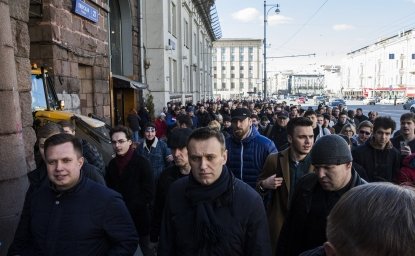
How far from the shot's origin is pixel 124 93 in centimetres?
1659

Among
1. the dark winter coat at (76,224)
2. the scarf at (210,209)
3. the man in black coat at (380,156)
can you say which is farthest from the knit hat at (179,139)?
the man in black coat at (380,156)

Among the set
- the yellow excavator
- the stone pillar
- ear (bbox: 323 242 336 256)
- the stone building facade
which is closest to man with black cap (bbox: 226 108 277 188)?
the stone pillar

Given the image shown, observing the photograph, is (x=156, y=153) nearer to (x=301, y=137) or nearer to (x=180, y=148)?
(x=180, y=148)

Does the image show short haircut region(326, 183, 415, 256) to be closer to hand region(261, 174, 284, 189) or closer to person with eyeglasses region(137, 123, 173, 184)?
hand region(261, 174, 284, 189)

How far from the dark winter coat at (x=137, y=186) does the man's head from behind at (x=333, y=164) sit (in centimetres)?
229

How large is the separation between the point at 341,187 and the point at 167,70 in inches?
735

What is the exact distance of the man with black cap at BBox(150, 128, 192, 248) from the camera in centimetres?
365

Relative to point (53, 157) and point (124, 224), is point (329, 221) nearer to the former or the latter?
point (124, 224)

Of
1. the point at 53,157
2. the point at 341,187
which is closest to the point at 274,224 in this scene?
the point at 341,187

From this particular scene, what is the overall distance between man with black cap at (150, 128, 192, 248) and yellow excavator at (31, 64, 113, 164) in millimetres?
3462

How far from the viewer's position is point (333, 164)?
8.35 ft

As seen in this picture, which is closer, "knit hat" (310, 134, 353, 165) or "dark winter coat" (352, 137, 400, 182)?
"knit hat" (310, 134, 353, 165)

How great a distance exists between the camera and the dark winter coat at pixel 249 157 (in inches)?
170

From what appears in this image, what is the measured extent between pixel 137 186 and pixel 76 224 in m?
1.96
